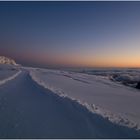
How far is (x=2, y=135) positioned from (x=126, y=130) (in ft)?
14.1

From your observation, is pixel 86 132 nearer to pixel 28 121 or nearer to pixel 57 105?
pixel 28 121

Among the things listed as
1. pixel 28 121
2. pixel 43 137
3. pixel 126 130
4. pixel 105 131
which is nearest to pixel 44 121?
pixel 28 121

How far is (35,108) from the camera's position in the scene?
40.9 ft

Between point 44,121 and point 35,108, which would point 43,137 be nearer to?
point 44,121

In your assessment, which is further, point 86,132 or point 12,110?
point 12,110

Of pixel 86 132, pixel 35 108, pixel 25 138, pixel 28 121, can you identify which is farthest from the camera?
pixel 35 108

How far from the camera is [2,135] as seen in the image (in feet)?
26.6

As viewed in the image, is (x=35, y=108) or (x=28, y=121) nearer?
(x=28, y=121)

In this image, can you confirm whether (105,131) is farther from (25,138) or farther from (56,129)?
(25,138)

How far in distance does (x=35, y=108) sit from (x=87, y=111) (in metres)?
2.83

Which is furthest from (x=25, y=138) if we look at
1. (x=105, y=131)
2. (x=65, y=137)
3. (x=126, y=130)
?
(x=126, y=130)

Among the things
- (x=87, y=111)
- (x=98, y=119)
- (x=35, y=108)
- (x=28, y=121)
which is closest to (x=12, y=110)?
(x=35, y=108)

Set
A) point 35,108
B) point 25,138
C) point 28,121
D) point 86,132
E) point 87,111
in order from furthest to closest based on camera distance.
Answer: point 35,108
point 87,111
point 28,121
point 86,132
point 25,138

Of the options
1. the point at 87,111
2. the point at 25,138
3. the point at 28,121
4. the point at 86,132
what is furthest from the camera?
the point at 87,111
